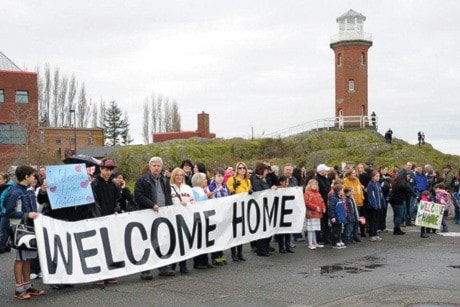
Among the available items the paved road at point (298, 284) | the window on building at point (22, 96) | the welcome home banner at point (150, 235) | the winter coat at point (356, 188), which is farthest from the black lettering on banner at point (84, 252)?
the window on building at point (22, 96)

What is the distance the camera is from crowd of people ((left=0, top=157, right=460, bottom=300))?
9641 millimetres

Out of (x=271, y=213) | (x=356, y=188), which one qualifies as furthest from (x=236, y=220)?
(x=356, y=188)

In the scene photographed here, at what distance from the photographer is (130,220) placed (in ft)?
34.8

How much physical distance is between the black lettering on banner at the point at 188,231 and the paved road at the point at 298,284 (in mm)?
570

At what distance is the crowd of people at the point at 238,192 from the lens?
9.64 meters

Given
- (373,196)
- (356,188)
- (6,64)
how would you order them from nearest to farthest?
(356,188) < (373,196) < (6,64)

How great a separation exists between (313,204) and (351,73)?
51884 mm

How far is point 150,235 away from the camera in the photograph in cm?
1088

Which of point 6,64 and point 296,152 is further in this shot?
point 6,64

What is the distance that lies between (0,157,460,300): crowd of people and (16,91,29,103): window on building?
4944 cm

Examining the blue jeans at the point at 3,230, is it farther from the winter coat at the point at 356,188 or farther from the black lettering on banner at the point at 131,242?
the winter coat at the point at 356,188

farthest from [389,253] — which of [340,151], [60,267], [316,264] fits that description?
[340,151]

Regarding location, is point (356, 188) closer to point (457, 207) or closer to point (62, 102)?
point (457, 207)

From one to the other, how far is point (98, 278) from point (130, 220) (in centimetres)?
117
